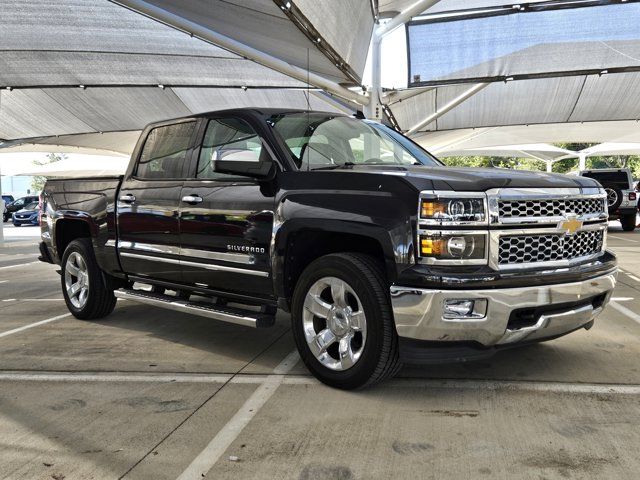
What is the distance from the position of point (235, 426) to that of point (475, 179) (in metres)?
1.98

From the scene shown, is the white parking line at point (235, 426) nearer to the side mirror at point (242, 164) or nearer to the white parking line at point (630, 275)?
the side mirror at point (242, 164)

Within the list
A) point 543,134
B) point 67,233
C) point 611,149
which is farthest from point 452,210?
point 611,149

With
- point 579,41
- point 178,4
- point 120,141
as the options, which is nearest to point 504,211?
point 178,4

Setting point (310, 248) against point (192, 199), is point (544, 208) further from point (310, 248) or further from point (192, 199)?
point (192, 199)

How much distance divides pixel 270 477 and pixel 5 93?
18531 millimetres

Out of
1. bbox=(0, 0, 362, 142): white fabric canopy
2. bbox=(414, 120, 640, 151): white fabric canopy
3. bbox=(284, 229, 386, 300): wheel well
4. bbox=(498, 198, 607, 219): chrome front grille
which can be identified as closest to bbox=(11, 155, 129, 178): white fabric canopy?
bbox=(0, 0, 362, 142): white fabric canopy

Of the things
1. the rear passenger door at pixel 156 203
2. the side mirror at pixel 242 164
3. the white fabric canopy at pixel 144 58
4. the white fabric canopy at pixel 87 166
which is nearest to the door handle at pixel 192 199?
the rear passenger door at pixel 156 203

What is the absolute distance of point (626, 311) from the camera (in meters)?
6.72

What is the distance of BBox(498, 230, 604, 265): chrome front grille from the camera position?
3.78 m

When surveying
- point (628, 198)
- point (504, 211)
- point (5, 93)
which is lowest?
point (628, 198)

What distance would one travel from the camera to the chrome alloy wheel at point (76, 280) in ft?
21.5

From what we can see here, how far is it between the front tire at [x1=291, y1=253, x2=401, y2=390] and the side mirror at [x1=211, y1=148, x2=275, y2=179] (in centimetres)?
75

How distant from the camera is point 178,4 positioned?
11.5 m

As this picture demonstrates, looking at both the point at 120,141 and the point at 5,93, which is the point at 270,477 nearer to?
the point at 5,93
